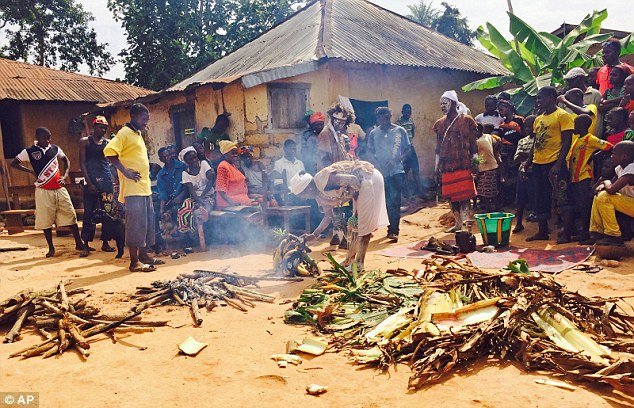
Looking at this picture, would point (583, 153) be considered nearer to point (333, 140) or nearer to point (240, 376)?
point (333, 140)

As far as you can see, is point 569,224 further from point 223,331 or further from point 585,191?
point 223,331

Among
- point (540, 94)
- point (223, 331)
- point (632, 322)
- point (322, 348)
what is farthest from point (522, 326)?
point (540, 94)

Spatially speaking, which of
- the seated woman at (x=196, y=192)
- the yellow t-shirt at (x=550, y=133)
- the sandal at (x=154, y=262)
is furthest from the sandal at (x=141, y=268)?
the yellow t-shirt at (x=550, y=133)

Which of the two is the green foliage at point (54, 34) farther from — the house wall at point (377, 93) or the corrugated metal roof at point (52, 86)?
the house wall at point (377, 93)

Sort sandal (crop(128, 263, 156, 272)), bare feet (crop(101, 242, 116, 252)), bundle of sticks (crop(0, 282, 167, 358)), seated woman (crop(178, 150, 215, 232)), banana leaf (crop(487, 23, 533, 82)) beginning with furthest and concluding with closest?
1. banana leaf (crop(487, 23, 533, 82))
2. bare feet (crop(101, 242, 116, 252))
3. seated woman (crop(178, 150, 215, 232))
4. sandal (crop(128, 263, 156, 272))
5. bundle of sticks (crop(0, 282, 167, 358))

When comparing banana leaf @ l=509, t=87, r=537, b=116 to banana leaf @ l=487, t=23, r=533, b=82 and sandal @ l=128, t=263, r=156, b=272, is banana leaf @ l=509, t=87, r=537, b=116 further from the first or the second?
sandal @ l=128, t=263, r=156, b=272

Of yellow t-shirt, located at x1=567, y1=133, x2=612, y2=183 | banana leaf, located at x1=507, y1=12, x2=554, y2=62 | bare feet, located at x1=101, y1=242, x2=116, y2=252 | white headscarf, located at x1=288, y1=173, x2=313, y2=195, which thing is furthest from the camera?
banana leaf, located at x1=507, y1=12, x2=554, y2=62

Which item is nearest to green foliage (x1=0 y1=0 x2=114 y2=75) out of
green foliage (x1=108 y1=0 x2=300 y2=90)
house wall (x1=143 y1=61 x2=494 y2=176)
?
green foliage (x1=108 y1=0 x2=300 y2=90)

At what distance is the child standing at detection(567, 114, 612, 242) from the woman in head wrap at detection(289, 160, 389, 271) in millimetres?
2974

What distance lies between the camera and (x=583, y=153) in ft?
20.6

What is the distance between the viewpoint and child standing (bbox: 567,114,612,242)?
246 inches

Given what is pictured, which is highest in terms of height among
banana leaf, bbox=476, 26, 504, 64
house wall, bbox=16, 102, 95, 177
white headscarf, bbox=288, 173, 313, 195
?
banana leaf, bbox=476, 26, 504, 64

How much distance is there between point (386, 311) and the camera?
154 inches

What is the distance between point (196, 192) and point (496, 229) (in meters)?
4.46
